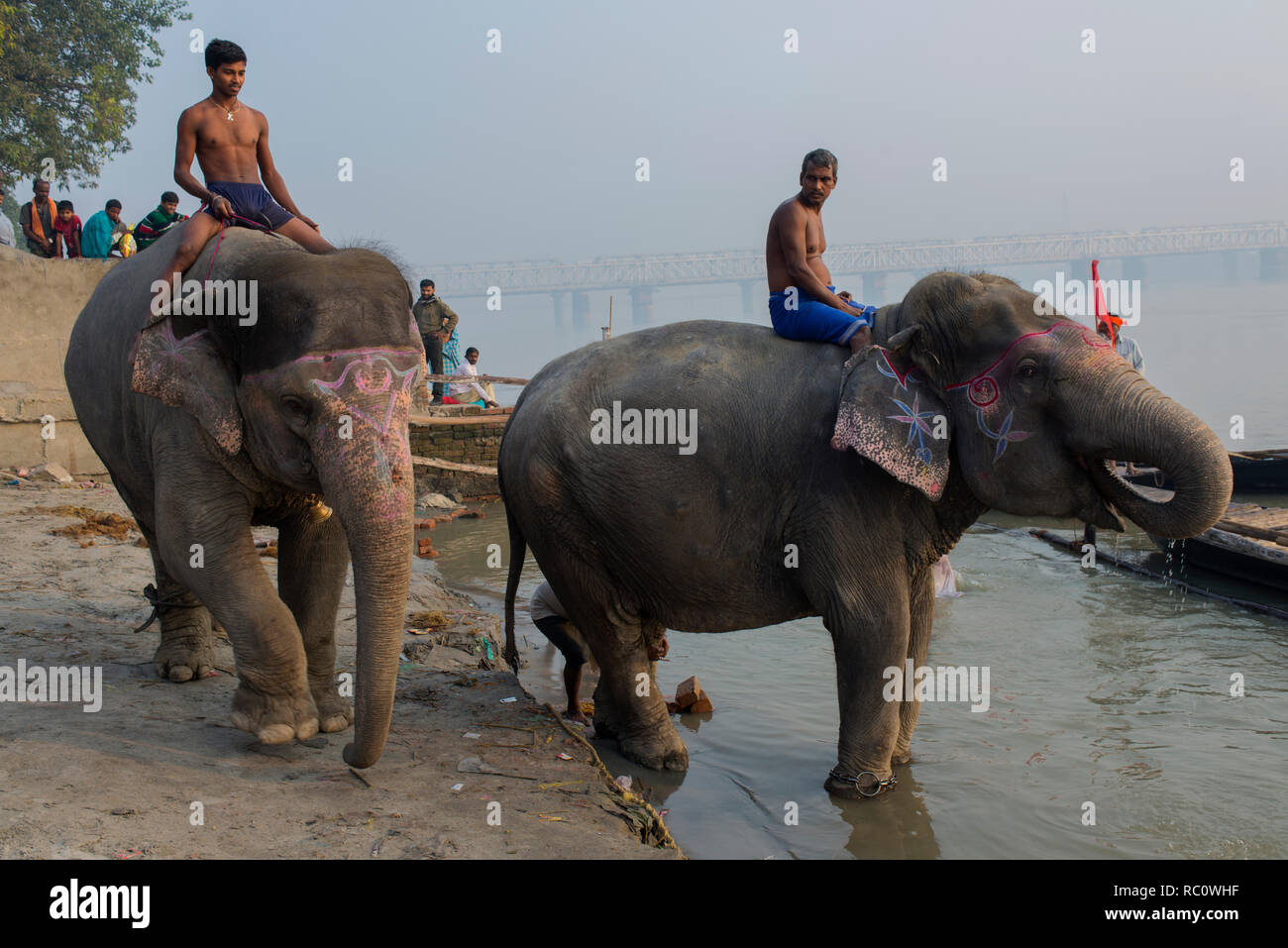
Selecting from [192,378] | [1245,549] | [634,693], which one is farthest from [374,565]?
[1245,549]

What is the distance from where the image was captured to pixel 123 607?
25.8 feet

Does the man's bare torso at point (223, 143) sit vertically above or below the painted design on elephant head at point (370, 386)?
above

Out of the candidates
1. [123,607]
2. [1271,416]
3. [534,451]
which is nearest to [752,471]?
[534,451]

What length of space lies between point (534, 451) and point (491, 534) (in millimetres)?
8597

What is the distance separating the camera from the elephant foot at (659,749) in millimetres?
6262

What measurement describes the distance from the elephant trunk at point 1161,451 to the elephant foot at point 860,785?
69.7 inches

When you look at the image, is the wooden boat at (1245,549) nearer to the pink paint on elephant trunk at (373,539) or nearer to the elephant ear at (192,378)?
the pink paint on elephant trunk at (373,539)

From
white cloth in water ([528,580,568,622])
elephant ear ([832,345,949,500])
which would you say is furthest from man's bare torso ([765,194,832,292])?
white cloth in water ([528,580,568,622])

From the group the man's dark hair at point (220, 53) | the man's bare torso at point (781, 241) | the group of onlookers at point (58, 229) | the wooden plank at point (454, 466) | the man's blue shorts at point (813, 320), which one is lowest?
the wooden plank at point (454, 466)

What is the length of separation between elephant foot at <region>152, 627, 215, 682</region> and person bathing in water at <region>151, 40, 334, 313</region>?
226cm

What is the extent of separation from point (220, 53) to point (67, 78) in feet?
83.0

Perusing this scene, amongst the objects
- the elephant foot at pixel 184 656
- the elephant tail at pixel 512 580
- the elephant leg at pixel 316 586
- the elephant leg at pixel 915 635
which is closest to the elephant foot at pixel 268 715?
the elephant leg at pixel 316 586

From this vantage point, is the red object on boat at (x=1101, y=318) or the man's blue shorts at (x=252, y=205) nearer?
the man's blue shorts at (x=252, y=205)

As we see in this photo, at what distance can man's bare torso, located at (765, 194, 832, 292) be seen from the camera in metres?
6.19
